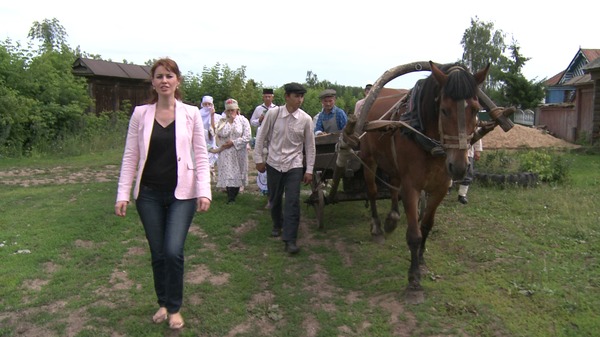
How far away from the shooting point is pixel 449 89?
12.5ft

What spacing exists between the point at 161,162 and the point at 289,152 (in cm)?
229

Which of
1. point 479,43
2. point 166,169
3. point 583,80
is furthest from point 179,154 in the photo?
point 479,43

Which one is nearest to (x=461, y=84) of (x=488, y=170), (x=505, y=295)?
(x=505, y=295)

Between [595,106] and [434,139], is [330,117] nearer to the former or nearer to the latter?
[434,139]

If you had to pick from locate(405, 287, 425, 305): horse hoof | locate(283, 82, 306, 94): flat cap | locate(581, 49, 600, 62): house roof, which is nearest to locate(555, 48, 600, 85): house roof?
locate(581, 49, 600, 62): house roof

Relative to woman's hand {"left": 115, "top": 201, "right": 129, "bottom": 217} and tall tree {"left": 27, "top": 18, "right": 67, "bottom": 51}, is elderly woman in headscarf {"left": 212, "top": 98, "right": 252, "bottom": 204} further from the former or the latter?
tall tree {"left": 27, "top": 18, "right": 67, "bottom": 51}

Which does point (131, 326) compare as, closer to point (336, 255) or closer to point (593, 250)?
point (336, 255)

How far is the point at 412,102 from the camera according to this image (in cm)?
452

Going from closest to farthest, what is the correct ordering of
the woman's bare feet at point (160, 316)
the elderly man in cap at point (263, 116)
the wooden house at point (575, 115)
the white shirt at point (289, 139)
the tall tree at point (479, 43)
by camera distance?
the woman's bare feet at point (160, 316), the white shirt at point (289, 139), the elderly man in cap at point (263, 116), the wooden house at point (575, 115), the tall tree at point (479, 43)

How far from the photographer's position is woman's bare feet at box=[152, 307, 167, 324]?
3836mm

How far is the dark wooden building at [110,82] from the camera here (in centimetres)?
1783

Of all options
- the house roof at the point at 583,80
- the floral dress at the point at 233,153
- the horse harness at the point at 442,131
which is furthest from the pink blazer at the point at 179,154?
the house roof at the point at 583,80

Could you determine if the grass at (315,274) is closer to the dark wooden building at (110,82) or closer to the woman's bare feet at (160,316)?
the woman's bare feet at (160,316)

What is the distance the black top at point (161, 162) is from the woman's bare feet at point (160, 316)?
40.2 inches
